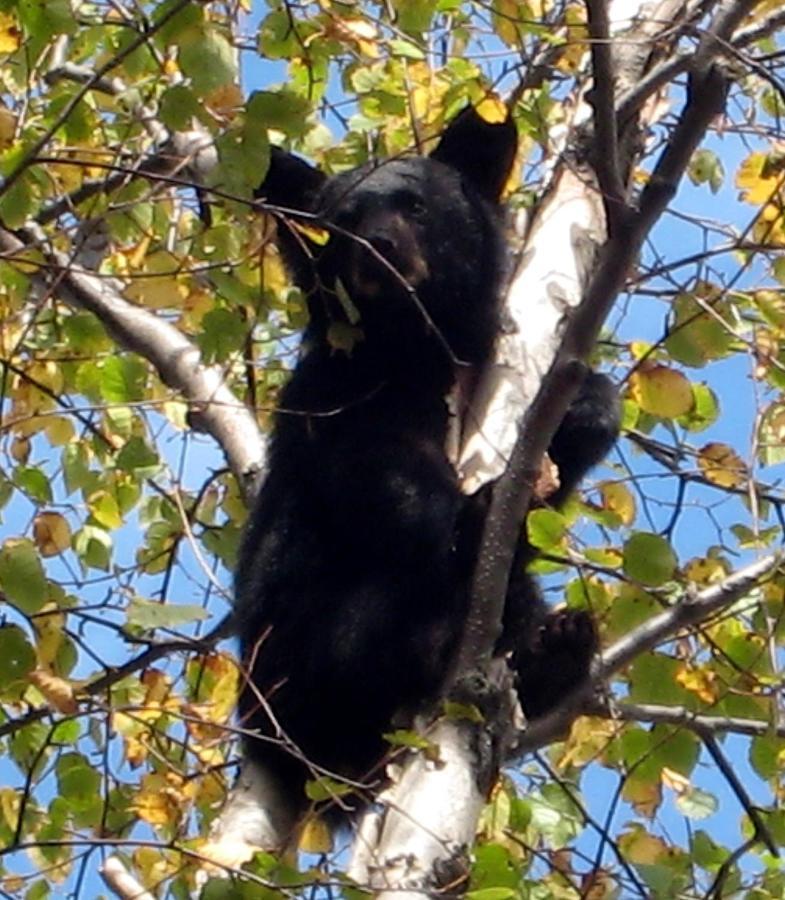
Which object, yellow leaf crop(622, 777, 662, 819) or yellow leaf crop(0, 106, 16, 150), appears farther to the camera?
yellow leaf crop(622, 777, 662, 819)

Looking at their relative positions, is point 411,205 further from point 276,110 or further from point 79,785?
point 79,785

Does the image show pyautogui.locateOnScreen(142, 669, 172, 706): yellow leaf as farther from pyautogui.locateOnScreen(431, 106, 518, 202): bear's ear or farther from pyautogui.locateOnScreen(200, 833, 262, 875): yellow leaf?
pyautogui.locateOnScreen(431, 106, 518, 202): bear's ear

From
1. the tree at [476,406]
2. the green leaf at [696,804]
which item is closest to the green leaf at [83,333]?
the tree at [476,406]

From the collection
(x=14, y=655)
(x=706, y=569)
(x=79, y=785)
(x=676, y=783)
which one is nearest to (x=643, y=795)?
(x=676, y=783)

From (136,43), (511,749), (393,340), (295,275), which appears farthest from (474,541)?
(136,43)

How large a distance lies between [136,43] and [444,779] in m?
1.52

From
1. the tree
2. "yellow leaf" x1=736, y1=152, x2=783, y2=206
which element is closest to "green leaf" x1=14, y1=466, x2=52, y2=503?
the tree

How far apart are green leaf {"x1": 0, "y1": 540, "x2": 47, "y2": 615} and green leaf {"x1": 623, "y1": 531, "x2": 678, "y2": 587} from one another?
1198mm

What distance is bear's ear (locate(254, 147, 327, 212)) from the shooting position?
504 cm

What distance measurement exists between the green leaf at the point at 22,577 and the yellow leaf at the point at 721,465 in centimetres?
209

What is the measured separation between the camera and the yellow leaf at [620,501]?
5078mm

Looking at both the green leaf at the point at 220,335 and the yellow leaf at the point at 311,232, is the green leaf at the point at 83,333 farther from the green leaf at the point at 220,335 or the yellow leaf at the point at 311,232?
the yellow leaf at the point at 311,232

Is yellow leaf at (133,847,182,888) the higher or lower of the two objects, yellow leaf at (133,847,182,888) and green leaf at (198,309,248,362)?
the lower

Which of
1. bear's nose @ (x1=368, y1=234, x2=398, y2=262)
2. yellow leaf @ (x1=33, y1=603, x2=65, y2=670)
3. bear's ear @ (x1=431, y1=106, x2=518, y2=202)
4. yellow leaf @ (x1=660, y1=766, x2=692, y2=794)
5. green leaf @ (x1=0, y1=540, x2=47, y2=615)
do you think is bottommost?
green leaf @ (x1=0, y1=540, x2=47, y2=615)
